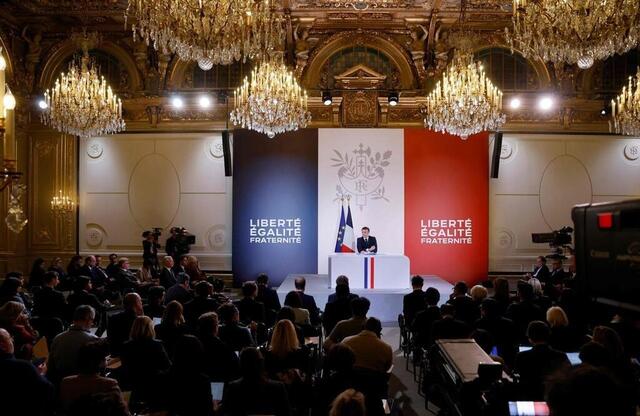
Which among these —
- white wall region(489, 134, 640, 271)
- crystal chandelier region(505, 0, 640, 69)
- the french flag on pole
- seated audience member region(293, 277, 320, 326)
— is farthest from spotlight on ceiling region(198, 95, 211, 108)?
crystal chandelier region(505, 0, 640, 69)

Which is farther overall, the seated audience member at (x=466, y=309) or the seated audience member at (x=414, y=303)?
the seated audience member at (x=414, y=303)

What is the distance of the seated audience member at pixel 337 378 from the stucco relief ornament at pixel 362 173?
9318 millimetres

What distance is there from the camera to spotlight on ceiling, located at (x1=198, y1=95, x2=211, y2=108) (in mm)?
12289

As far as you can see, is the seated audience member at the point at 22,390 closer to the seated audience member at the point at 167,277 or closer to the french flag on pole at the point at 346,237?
the seated audience member at the point at 167,277

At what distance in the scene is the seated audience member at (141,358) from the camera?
4.02 metres

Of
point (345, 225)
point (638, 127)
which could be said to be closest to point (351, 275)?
point (345, 225)

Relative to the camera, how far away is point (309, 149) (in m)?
12.8

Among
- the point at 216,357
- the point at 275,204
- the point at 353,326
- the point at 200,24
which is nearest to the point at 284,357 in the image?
the point at 216,357

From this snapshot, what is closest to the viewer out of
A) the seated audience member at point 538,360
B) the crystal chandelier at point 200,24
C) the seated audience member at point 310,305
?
the seated audience member at point 538,360

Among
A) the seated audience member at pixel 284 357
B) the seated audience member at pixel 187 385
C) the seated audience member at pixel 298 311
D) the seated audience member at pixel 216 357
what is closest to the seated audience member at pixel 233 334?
the seated audience member at pixel 216 357

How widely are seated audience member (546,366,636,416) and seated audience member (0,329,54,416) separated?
3036 millimetres

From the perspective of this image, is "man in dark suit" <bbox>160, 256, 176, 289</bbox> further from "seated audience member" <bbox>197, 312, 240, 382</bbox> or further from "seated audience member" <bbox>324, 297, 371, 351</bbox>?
"seated audience member" <bbox>197, 312, 240, 382</bbox>

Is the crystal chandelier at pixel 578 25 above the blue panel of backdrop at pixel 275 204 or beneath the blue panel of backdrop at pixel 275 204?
above

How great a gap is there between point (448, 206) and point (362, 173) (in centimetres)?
215
